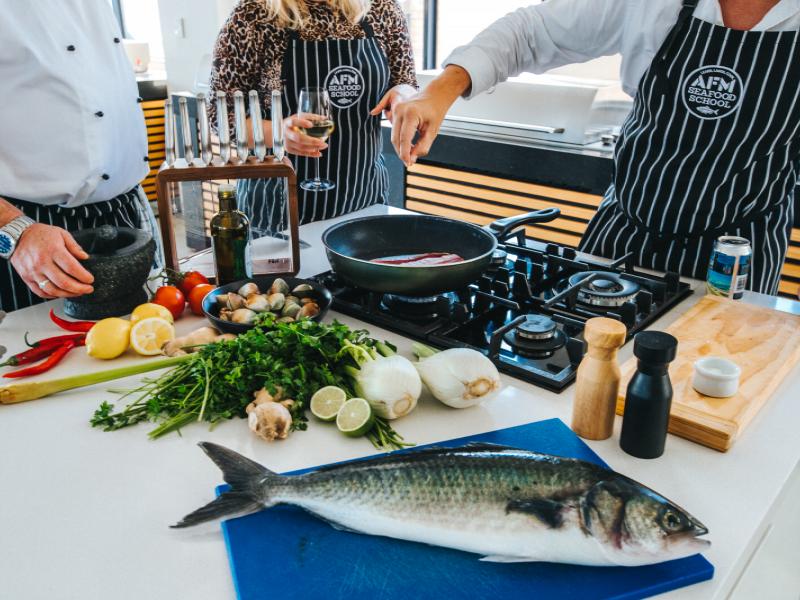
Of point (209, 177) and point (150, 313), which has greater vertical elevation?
point (209, 177)

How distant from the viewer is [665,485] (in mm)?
938

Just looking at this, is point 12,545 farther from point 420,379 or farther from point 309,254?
point 309,254

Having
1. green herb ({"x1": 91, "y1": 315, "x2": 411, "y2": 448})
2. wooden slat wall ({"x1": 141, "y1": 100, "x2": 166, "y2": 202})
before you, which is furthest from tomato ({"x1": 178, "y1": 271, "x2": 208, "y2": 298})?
wooden slat wall ({"x1": 141, "y1": 100, "x2": 166, "y2": 202})

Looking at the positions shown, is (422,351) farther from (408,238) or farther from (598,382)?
(408,238)

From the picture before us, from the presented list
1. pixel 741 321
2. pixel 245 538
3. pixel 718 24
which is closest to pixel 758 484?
pixel 741 321

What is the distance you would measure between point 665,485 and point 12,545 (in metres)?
0.80

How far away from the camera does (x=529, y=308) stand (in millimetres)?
1432

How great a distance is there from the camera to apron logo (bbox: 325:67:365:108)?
2.28 metres

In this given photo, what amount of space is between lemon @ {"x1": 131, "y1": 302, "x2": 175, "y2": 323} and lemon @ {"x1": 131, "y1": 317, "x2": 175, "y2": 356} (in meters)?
0.02

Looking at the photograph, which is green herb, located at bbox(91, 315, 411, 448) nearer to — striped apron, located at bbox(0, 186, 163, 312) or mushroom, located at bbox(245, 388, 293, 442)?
mushroom, located at bbox(245, 388, 293, 442)

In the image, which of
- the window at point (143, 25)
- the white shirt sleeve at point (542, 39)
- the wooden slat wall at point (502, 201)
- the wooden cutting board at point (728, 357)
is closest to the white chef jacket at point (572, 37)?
the white shirt sleeve at point (542, 39)

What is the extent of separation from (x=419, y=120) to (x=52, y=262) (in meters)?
0.80

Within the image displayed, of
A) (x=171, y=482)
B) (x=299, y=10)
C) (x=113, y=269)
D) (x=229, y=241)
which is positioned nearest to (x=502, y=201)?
(x=299, y=10)

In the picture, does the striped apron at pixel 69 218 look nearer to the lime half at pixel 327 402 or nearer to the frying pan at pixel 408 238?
the frying pan at pixel 408 238
